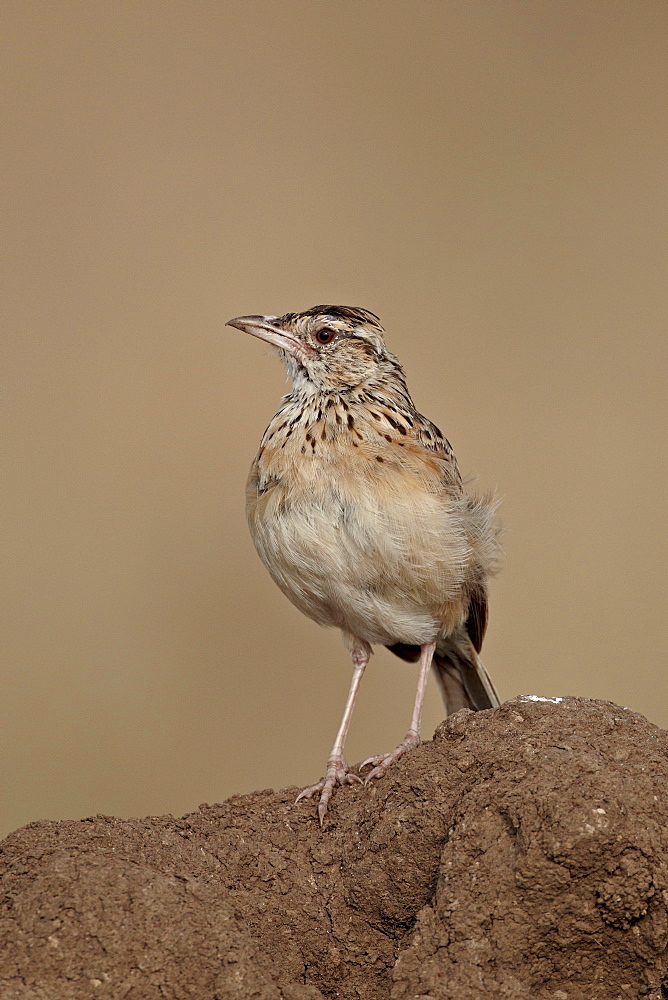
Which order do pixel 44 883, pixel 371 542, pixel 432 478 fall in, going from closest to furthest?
pixel 44 883
pixel 371 542
pixel 432 478

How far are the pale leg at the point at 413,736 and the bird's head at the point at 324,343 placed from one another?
101 cm

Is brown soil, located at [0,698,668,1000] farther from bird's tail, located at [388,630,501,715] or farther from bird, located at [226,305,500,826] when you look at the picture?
bird's tail, located at [388,630,501,715]

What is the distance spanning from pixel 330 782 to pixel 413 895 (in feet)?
2.09

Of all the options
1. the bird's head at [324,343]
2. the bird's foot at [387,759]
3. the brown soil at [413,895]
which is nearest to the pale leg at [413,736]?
the bird's foot at [387,759]

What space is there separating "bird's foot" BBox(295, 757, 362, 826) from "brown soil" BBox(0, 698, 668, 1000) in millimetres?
249

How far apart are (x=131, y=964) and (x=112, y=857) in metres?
0.32

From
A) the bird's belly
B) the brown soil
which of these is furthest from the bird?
the brown soil

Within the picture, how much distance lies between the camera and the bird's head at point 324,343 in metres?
3.61

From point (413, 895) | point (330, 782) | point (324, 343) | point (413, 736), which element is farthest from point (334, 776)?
point (324, 343)

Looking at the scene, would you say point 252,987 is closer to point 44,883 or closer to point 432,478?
point 44,883

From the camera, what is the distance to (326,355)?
3.62m

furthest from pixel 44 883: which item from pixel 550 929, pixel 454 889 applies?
pixel 550 929

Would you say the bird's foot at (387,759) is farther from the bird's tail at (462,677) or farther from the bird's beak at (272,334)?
the bird's beak at (272,334)

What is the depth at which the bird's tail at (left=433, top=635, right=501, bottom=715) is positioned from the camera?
3.87 meters
